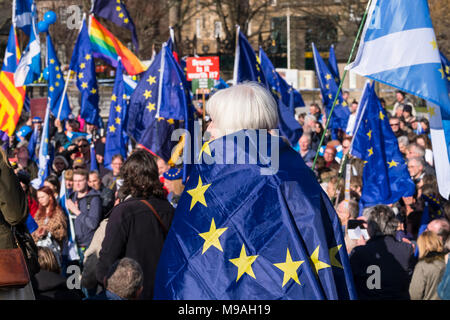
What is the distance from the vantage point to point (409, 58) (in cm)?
593

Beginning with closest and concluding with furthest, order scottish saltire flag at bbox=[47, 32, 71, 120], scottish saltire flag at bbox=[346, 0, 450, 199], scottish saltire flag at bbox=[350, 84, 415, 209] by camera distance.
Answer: scottish saltire flag at bbox=[346, 0, 450, 199]
scottish saltire flag at bbox=[350, 84, 415, 209]
scottish saltire flag at bbox=[47, 32, 71, 120]

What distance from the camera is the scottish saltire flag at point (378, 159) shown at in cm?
888

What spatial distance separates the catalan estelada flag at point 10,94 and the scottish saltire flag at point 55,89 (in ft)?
2.61

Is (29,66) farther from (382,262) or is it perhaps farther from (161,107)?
(382,262)

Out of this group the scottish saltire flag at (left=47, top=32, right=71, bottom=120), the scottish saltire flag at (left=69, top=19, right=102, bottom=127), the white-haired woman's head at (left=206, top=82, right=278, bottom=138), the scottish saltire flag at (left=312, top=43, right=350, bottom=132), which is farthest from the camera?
the scottish saltire flag at (left=312, top=43, right=350, bottom=132)

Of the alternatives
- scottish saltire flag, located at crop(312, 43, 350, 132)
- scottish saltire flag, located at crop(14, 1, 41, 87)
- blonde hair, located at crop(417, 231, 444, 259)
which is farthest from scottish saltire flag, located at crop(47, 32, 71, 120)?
blonde hair, located at crop(417, 231, 444, 259)

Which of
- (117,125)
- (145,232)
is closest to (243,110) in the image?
(145,232)

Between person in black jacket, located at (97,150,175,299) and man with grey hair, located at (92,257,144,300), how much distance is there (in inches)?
8.0

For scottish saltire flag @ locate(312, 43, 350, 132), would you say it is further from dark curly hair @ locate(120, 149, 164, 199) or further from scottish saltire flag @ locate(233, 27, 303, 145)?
dark curly hair @ locate(120, 149, 164, 199)

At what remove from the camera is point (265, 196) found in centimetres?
329

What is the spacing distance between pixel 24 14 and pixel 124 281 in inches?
359

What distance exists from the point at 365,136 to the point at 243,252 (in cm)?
631

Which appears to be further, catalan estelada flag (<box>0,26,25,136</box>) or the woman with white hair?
catalan estelada flag (<box>0,26,25,136</box>)

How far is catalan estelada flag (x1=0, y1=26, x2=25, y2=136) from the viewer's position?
38.1 feet
